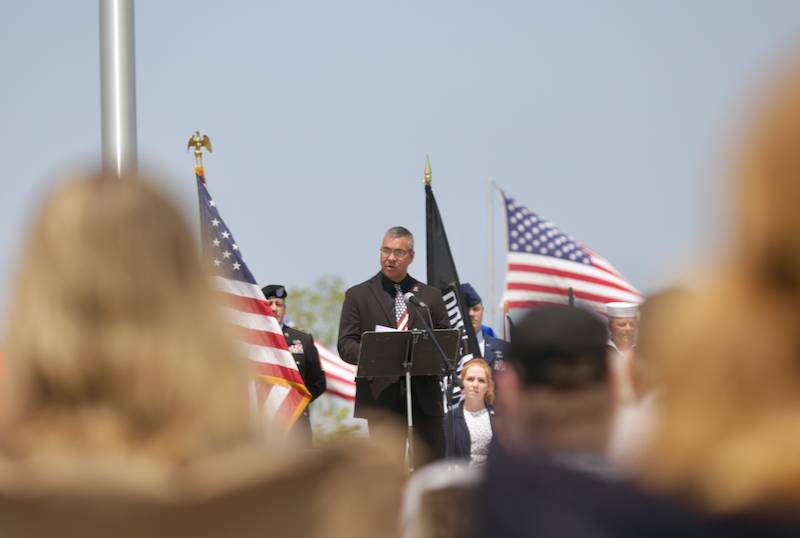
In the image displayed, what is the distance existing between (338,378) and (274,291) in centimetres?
208

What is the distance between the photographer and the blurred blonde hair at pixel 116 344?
6.55 ft

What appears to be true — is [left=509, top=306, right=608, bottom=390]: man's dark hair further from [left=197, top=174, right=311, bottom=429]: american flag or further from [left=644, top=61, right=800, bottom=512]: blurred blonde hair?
[left=197, top=174, right=311, bottom=429]: american flag

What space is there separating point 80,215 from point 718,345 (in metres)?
1.00

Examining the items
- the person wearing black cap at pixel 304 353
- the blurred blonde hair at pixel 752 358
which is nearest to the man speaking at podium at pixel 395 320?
the person wearing black cap at pixel 304 353

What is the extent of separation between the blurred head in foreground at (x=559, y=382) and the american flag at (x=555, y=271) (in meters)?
9.73

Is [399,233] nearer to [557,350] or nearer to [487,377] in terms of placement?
[487,377]

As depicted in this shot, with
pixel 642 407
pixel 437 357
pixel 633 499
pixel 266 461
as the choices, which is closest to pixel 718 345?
pixel 633 499

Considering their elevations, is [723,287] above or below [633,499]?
above

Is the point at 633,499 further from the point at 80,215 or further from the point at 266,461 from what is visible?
the point at 80,215

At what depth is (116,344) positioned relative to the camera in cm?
200

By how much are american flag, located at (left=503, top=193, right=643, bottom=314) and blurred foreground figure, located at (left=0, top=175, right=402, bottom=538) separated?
10.1 metres

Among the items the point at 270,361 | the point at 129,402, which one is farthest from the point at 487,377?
the point at 129,402

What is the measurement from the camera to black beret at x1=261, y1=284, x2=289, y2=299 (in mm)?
11891

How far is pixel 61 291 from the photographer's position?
2.02m
